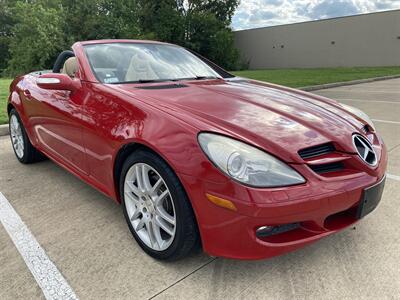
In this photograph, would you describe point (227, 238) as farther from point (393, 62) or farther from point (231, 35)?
point (231, 35)

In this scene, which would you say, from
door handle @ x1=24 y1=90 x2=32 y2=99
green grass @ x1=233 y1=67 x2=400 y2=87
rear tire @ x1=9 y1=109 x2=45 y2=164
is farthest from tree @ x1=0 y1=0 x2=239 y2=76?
door handle @ x1=24 y1=90 x2=32 y2=99

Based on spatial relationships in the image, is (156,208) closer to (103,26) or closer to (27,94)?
(27,94)

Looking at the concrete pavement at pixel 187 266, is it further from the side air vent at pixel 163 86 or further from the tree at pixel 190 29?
the tree at pixel 190 29

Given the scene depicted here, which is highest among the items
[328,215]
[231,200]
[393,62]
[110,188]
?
[231,200]

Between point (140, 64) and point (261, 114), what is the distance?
126 centimetres

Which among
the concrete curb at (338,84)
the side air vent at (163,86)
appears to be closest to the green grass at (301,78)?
the concrete curb at (338,84)

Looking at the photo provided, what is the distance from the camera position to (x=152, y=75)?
9.58 ft

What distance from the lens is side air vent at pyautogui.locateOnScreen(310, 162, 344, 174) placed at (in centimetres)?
189

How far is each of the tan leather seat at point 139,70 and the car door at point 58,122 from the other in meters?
0.41

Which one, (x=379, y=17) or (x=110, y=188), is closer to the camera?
(x=110, y=188)

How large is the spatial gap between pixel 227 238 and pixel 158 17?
34380 millimetres

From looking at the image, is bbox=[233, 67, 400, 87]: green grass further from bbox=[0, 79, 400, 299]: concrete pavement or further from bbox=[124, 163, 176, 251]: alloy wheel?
bbox=[124, 163, 176, 251]: alloy wheel

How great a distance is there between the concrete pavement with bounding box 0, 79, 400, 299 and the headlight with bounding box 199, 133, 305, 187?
63cm

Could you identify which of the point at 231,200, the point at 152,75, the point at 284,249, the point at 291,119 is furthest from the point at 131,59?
the point at 284,249
